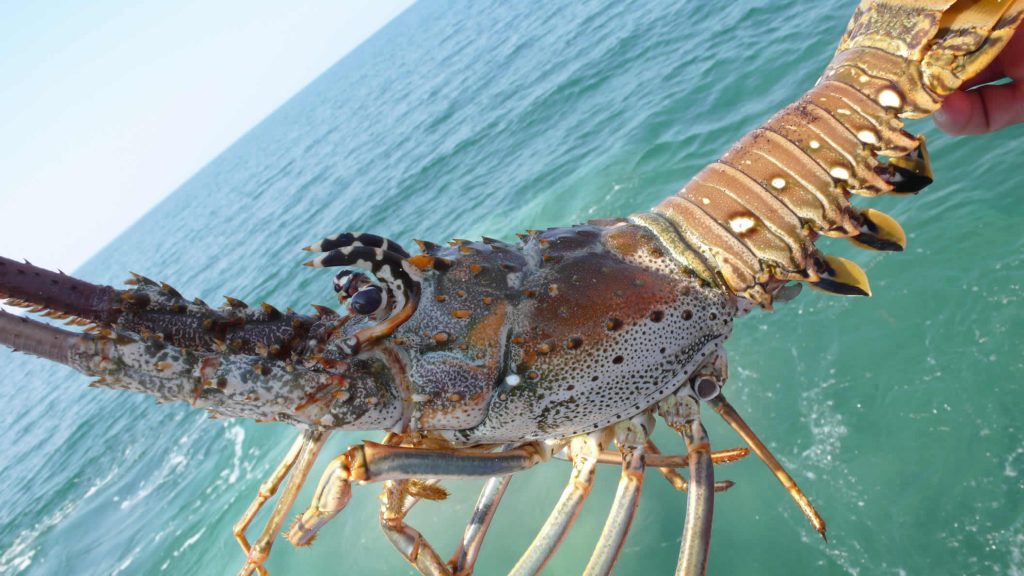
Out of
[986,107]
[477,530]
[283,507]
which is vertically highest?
[283,507]

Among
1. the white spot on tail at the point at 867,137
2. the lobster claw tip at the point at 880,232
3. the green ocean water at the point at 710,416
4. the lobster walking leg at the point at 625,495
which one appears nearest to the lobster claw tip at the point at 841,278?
the lobster claw tip at the point at 880,232

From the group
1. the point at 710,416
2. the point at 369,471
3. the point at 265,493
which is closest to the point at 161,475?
the point at 265,493

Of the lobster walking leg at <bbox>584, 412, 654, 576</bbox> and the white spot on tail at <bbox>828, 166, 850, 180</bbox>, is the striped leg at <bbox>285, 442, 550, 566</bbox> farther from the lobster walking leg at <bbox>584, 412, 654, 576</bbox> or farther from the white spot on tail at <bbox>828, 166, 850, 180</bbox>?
the white spot on tail at <bbox>828, 166, 850, 180</bbox>

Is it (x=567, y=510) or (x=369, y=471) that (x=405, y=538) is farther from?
(x=567, y=510)

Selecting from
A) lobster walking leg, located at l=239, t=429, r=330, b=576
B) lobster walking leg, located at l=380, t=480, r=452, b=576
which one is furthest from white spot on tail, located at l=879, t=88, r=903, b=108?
lobster walking leg, located at l=239, t=429, r=330, b=576

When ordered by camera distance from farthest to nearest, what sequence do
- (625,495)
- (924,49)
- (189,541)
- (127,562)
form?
(127,562) < (189,541) < (924,49) < (625,495)

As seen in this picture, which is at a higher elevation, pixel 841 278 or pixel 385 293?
pixel 385 293
